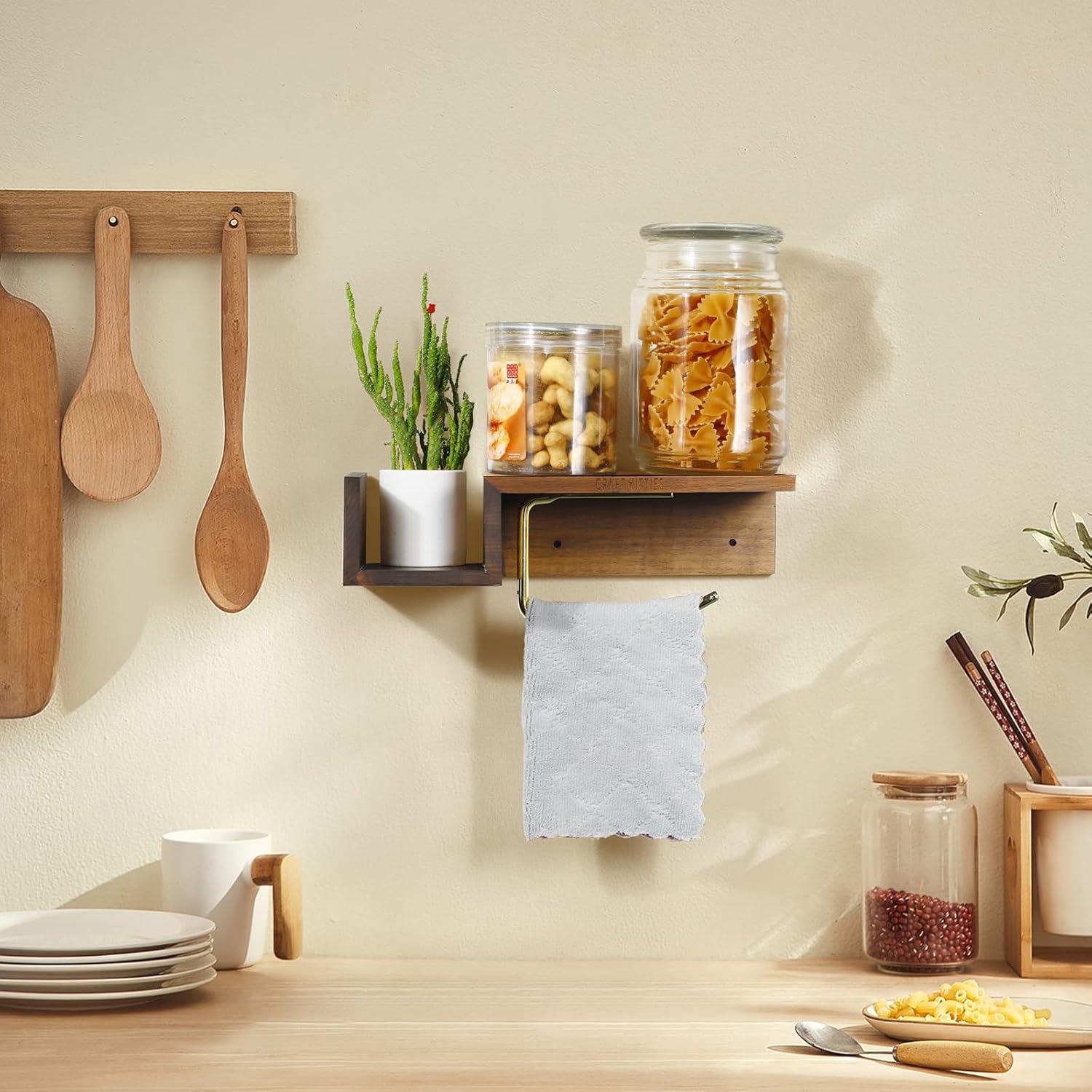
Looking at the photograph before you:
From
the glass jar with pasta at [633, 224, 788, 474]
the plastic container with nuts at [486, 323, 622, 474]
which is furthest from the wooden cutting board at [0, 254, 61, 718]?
the glass jar with pasta at [633, 224, 788, 474]

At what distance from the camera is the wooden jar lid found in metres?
1.31

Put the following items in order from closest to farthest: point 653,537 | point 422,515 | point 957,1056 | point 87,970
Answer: point 957,1056
point 87,970
point 422,515
point 653,537

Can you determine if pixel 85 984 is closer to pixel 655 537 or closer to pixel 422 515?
pixel 422 515

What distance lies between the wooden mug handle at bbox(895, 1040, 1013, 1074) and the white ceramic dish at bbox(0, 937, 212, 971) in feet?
2.15

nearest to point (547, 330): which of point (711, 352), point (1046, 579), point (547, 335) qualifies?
point (547, 335)

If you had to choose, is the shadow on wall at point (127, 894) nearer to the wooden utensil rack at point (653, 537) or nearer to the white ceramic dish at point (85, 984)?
the white ceramic dish at point (85, 984)

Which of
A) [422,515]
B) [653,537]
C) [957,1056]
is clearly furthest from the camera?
[653,537]

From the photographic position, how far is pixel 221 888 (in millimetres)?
1309

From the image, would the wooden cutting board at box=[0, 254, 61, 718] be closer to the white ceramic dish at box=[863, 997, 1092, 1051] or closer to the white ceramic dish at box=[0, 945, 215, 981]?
the white ceramic dish at box=[0, 945, 215, 981]

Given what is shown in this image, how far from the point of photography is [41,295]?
4.61 ft

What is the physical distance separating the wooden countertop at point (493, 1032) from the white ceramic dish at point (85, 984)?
22 millimetres

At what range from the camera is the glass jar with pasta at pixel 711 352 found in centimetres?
123

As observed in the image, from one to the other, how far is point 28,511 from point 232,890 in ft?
1.50

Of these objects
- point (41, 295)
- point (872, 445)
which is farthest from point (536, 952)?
point (41, 295)
